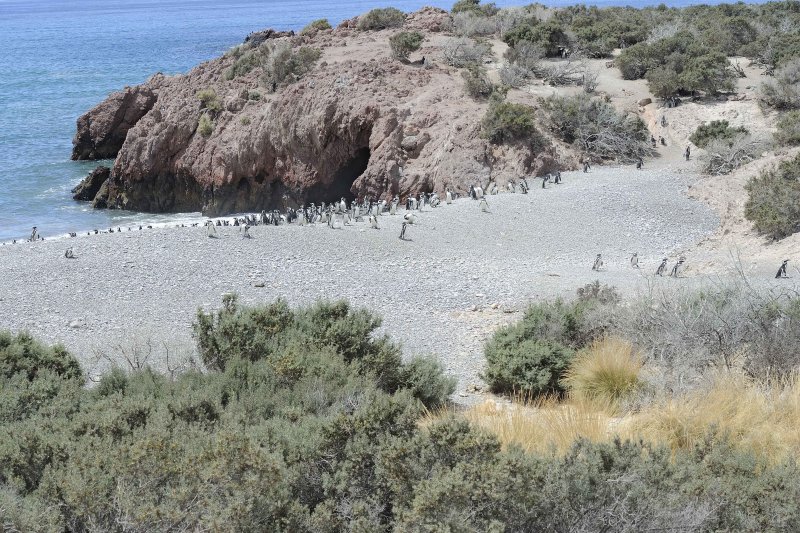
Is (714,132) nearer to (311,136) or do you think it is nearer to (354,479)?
(311,136)

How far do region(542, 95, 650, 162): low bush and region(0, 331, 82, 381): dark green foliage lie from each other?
68.1ft

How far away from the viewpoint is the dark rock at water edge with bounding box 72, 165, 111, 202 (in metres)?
34.8

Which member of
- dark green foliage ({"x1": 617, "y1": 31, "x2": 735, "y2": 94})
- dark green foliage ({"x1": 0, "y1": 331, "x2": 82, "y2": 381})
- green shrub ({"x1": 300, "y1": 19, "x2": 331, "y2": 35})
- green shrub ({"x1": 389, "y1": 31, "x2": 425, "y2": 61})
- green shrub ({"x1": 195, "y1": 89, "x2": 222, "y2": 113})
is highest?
green shrub ({"x1": 300, "y1": 19, "x2": 331, "y2": 35})

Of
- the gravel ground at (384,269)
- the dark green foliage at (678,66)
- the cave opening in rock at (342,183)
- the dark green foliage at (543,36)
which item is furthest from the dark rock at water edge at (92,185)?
the dark green foliage at (678,66)

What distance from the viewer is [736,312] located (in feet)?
28.4

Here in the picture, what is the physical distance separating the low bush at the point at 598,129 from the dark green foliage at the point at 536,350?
16231mm

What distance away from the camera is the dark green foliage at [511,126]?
25.1 metres

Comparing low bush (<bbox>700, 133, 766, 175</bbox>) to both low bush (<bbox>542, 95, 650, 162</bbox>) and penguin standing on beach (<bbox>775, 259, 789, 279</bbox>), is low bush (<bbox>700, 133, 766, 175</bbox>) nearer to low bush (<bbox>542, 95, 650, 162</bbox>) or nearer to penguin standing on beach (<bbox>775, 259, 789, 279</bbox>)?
low bush (<bbox>542, 95, 650, 162</bbox>)

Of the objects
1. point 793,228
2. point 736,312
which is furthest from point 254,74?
point 736,312

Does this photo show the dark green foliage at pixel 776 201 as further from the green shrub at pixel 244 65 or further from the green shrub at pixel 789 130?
the green shrub at pixel 244 65

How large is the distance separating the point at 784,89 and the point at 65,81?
56230mm

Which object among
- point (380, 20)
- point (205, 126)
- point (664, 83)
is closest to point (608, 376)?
point (664, 83)

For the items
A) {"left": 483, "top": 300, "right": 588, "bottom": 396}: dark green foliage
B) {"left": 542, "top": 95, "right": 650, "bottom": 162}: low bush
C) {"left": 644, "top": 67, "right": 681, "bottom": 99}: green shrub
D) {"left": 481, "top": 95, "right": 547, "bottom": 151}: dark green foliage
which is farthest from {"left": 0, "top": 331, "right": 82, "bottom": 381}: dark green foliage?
{"left": 644, "top": 67, "right": 681, "bottom": 99}: green shrub

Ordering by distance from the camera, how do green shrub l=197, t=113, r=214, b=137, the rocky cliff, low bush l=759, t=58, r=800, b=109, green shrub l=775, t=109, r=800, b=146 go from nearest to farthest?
green shrub l=775, t=109, r=800, b=146
the rocky cliff
low bush l=759, t=58, r=800, b=109
green shrub l=197, t=113, r=214, b=137
